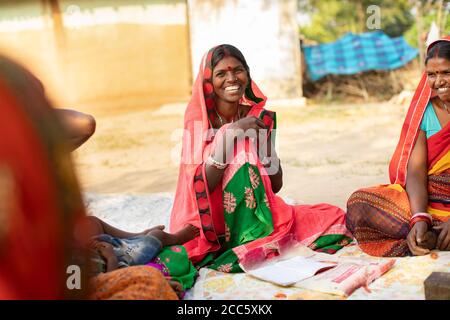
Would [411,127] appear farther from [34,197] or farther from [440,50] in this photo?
[34,197]

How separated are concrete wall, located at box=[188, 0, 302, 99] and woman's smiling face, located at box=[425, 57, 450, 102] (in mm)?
8149

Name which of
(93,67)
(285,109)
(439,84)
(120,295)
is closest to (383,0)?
(285,109)

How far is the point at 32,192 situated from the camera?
3.40ft

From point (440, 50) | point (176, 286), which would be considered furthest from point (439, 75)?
point (176, 286)

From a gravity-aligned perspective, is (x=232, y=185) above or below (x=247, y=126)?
below

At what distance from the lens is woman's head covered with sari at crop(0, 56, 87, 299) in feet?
3.31

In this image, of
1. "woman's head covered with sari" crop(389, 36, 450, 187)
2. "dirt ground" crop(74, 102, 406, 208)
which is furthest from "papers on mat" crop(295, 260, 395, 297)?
"dirt ground" crop(74, 102, 406, 208)

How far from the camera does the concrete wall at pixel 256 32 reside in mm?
11211

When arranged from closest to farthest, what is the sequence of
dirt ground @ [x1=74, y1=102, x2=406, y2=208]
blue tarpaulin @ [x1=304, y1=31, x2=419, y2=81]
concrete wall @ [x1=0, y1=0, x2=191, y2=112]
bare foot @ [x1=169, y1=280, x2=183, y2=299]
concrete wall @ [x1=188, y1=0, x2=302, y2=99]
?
bare foot @ [x1=169, y1=280, x2=183, y2=299] < dirt ground @ [x1=74, y1=102, x2=406, y2=208] < concrete wall @ [x1=188, y1=0, x2=302, y2=99] < concrete wall @ [x1=0, y1=0, x2=191, y2=112] < blue tarpaulin @ [x1=304, y1=31, x2=419, y2=81]

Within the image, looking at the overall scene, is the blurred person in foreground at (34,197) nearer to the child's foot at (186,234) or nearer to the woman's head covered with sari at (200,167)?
the child's foot at (186,234)

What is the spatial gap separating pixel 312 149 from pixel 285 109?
3.87 m

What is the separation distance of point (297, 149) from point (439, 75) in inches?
179

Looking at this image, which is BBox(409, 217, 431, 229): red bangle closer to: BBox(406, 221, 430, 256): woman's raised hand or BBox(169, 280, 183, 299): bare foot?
BBox(406, 221, 430, 256): woman's raised hand
